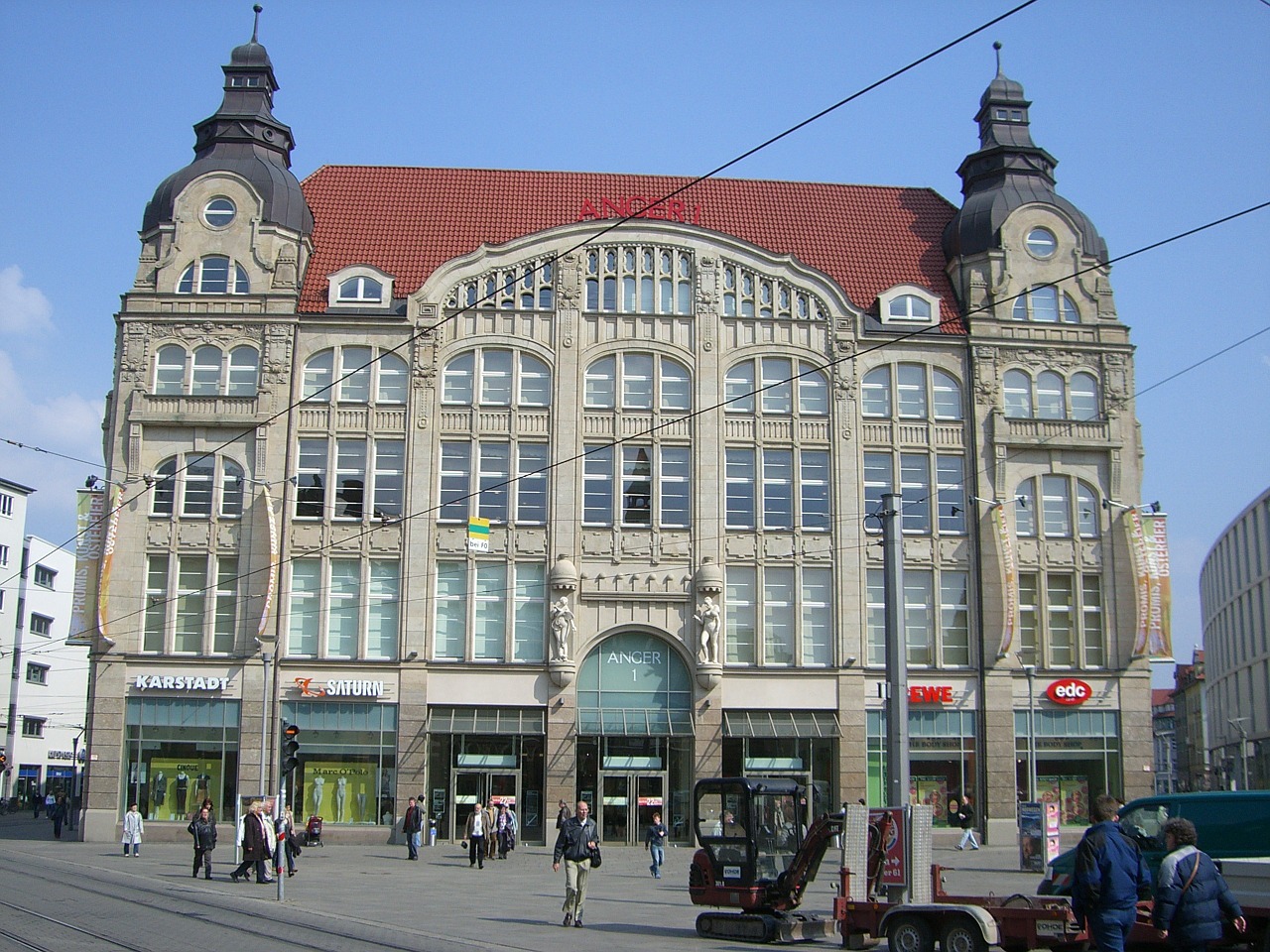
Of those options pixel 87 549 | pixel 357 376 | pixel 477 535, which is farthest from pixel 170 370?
pixel 477 535

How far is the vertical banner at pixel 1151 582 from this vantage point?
4328cm

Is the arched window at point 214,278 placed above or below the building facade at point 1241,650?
above

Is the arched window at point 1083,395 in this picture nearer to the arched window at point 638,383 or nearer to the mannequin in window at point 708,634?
the arched window at point 638,383

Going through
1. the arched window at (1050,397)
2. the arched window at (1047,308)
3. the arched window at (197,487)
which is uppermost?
the arched window at (1047,308)

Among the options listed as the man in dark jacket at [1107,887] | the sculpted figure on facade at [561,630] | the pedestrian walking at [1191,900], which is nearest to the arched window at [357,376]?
the sculpted figure on facade at [561,630]

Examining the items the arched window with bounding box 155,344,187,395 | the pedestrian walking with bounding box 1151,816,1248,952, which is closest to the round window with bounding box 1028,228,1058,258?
the arched window with bounding box 155,344,187,395

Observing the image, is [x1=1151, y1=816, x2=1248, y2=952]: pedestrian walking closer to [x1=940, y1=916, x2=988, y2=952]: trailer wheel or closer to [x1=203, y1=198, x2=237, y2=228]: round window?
[x1=940, y1=916, x2=988, y2=952]: trailer wheel

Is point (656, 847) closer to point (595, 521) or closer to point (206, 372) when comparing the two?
point (595, 521)

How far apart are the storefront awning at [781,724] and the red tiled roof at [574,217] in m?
14.4

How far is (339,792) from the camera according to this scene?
41.3 meters

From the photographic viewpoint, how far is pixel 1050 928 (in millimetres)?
16422

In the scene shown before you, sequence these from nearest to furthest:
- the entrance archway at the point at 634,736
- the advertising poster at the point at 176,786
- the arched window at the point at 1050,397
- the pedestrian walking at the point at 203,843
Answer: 1. the pedestrian walking at the point at 203,843
2. the advertising poster at the point at 176,786
3. the entrance archway at the point at 634,736
4. the arched window at the point at 1050,397

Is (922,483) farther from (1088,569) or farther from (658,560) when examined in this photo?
(658,560)

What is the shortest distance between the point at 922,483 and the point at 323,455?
64.5 ft
